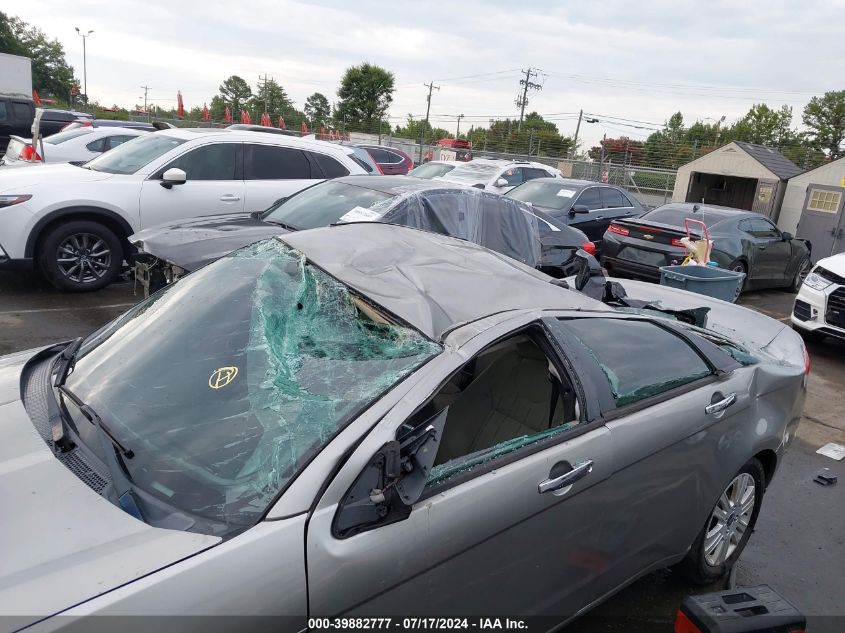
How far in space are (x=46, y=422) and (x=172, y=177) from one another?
211 inches

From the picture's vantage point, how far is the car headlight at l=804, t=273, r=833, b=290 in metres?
7.52

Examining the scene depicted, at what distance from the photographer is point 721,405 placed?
2.90 m

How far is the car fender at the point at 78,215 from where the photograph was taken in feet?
21.6

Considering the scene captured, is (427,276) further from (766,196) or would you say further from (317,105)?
(317,105)

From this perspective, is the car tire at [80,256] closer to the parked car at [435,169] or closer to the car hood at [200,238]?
the car hood at [200,238]

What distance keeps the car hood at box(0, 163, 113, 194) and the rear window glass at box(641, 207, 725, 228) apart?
7911mm

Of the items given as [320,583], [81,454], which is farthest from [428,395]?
[81,454]

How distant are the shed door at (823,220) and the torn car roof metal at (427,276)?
1468 centimetres

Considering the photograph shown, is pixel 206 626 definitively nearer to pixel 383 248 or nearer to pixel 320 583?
pixel 320 583

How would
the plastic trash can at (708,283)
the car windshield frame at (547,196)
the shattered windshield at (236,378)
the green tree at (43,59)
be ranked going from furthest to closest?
the green tree at (43,59), the car windshield frame at (547,196), the plastic trash can at (708,283), the shattered windshield at (236,378)

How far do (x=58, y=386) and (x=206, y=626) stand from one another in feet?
4.37

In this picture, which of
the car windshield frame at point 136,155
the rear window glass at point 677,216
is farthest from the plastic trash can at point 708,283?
the car windshield frame at point 136,155

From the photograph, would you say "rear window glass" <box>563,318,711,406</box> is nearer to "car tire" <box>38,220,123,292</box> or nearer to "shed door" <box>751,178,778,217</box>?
"car tire" <box>38,220,123,292</box>

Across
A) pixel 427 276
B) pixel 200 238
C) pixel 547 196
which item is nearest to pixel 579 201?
pixel 547 196
